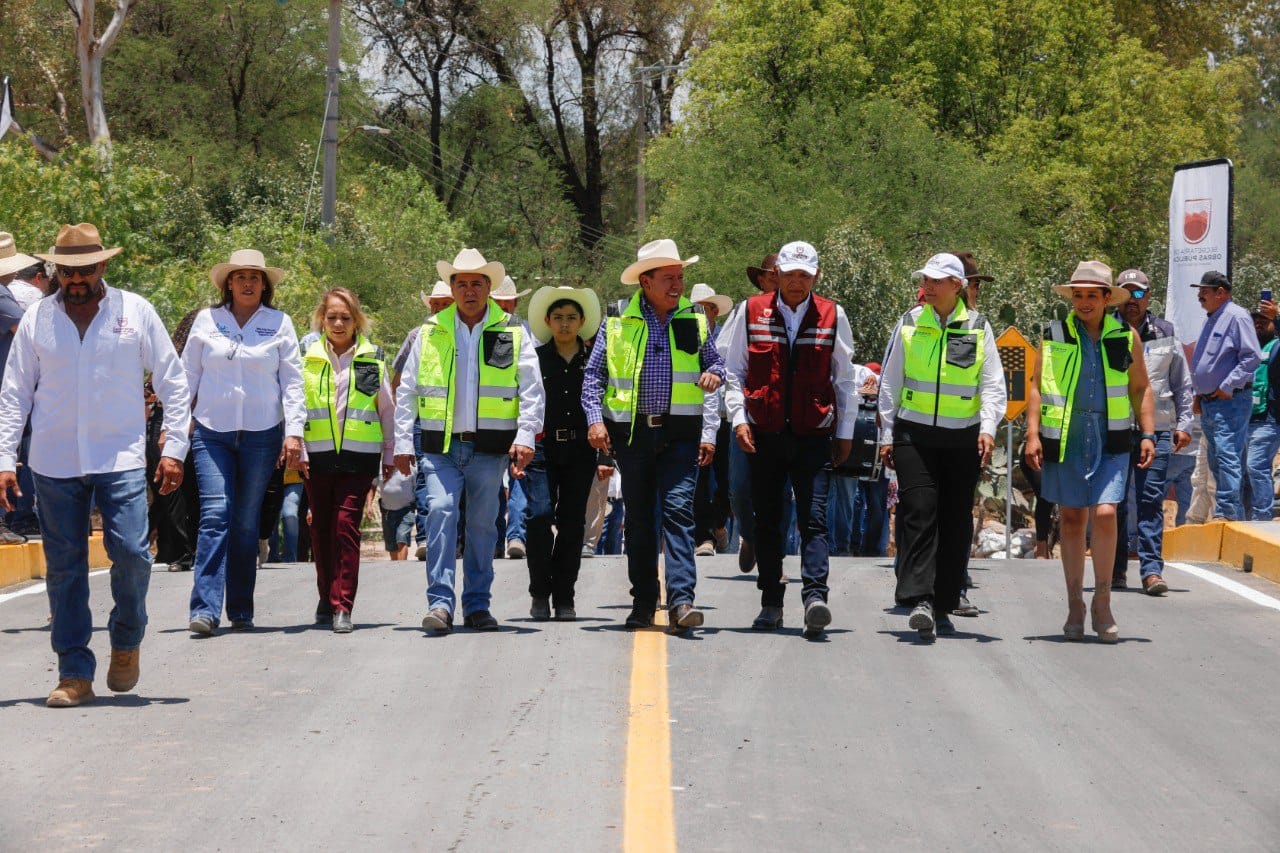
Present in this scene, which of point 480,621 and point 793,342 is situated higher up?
point 793,342

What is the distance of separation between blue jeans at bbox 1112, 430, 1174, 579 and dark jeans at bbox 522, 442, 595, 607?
3888 millimetres

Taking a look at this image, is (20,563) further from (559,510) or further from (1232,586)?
(1232,586)

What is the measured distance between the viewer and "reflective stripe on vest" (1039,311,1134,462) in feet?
34.4

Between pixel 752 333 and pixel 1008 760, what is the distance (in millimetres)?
3669

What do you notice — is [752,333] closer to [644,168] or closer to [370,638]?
[370,638]

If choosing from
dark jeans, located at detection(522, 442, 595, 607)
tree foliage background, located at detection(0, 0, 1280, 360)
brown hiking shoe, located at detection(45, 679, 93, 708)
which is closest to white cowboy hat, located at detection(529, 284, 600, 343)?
dark jeans, located at detection(522, 442, 595, 607)

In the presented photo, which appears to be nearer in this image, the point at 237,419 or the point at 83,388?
the point at 83,388

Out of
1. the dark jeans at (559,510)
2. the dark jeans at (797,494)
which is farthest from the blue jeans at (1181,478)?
the dark jeans at (559,510)

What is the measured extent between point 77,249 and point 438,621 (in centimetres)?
291

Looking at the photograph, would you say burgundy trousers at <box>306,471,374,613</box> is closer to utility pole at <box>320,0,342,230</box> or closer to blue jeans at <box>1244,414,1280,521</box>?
blue jeans at <box>1244,414,1280,521</box>

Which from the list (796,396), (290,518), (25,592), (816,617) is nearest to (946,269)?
(796,396)

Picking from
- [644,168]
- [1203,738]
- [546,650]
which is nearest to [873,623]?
[546,650]

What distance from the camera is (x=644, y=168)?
5006 cm

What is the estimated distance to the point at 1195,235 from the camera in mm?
24125
